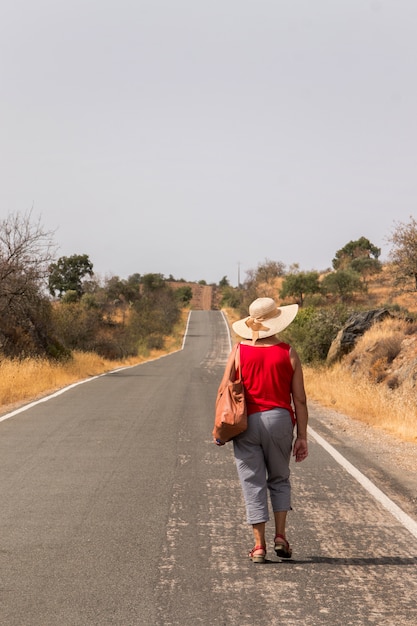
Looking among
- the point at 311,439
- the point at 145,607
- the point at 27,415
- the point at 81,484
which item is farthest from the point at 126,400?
the point at 145,607

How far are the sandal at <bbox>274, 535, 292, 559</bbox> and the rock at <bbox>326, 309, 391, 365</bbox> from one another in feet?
70.1

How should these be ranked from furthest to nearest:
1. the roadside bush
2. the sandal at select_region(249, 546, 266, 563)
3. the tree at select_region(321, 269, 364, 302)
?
the tree at select_region(321, 269, 364, 302), the roadside bush, the sandal at select_region(249, 546, 266, 563)

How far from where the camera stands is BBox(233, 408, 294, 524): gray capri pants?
19.1 ft

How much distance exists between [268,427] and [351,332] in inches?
859

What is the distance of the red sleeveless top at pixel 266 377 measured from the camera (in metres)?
5.89

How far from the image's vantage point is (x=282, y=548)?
577 centimetres

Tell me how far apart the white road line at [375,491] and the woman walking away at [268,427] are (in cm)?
138

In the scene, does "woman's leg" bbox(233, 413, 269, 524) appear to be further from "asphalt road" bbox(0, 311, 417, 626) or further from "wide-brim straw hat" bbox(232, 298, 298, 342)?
"wide-brim straw hat" bbox(232, 298, 298, 342)

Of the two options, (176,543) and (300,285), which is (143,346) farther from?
(176,543)

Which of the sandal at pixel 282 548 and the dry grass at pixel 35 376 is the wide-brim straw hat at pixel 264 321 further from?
the dry grass at pixel 35 376

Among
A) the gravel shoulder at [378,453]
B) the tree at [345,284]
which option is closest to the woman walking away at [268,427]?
the gravel shoulder at [378,453]

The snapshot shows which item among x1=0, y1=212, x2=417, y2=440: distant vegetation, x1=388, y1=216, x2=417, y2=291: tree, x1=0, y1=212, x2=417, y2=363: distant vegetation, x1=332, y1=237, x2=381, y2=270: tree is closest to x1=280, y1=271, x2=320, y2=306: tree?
x1=0, y1=212, x2=417, y2=363: distant vegetation

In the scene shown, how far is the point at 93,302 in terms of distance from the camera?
6900cm

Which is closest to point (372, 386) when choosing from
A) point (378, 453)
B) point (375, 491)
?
point (378, 453)
